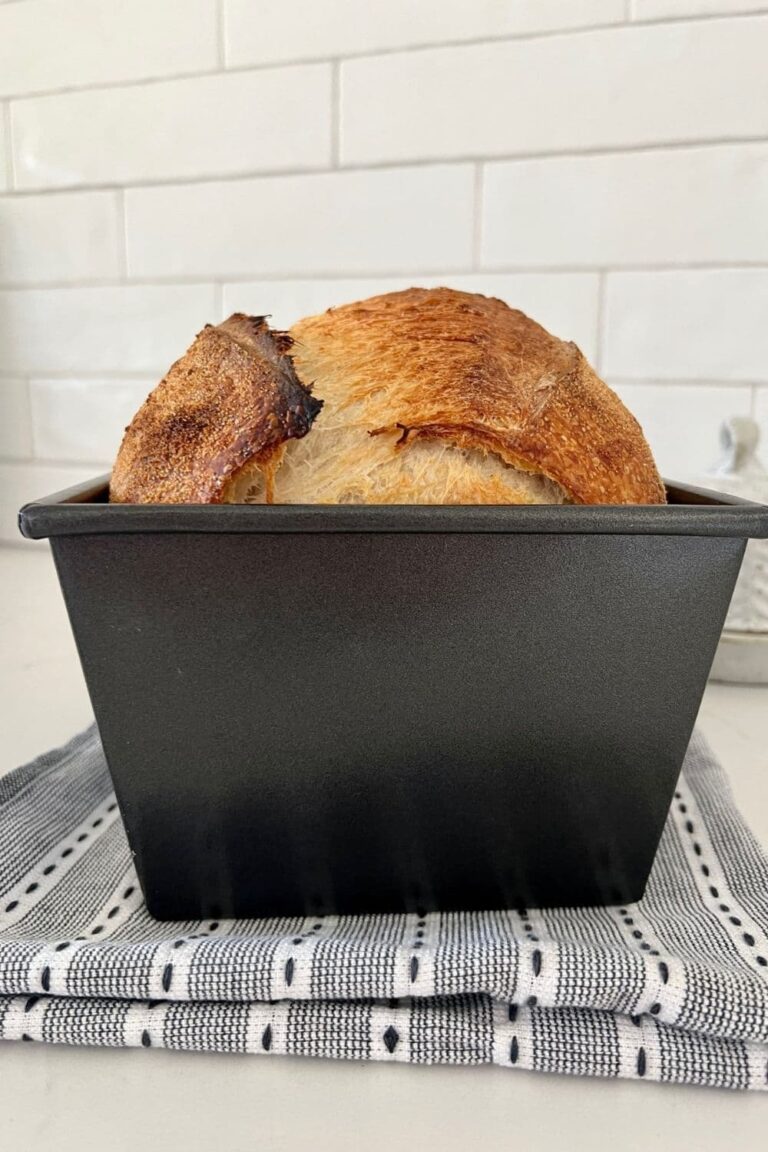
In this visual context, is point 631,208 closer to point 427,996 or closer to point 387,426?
point 387,426

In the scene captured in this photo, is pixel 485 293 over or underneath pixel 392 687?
over

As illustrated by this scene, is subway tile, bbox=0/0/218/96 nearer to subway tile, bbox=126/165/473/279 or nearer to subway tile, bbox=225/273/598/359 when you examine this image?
subway tile, bbox=126/165/473/279

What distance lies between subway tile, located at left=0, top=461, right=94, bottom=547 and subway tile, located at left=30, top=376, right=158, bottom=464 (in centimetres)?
2

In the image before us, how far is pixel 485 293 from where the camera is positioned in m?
1.01

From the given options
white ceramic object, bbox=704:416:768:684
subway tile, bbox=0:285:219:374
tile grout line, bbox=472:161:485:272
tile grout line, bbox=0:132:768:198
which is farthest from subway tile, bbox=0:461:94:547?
white ceramic object, bbox=704:416:768:684

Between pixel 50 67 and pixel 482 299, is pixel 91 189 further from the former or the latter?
pixel 482 299

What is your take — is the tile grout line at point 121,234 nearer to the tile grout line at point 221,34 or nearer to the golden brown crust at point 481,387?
the tile grout line at point 221,34

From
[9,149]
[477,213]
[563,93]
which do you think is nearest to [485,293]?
[477,213]

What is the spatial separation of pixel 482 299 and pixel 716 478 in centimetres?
37

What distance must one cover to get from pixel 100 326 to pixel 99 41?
0.33 m

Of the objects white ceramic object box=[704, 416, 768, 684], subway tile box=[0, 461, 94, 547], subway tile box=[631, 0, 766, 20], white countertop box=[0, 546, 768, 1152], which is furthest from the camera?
subway tile box=[0, 461, 94, 547]

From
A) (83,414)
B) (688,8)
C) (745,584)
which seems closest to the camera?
(745,584)

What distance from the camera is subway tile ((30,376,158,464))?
1166 millimetres

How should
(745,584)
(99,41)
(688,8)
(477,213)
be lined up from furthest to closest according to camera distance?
(99,41)
(477,213)
(688,8)
(745,584)
